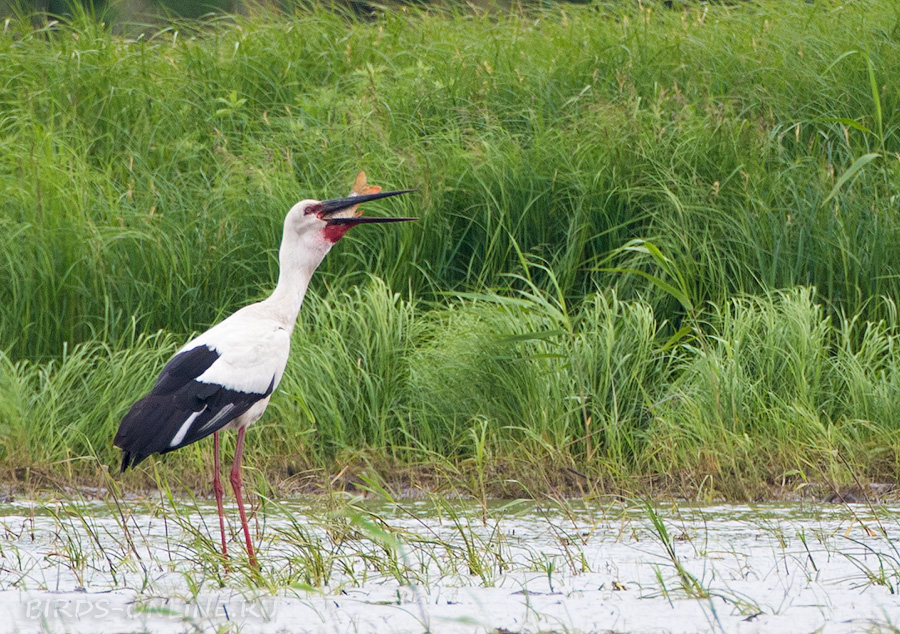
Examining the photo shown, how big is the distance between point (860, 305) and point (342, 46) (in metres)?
3.98

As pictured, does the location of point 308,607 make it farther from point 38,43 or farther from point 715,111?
point 38,43

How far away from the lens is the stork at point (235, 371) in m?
3.53

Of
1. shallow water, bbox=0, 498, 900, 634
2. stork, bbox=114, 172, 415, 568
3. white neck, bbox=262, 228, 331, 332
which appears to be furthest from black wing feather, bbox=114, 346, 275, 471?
white neck, bbox=262, 228, 331, 332

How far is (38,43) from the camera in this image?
823cm

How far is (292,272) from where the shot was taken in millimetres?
4121

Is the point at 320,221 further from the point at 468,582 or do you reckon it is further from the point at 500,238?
the point at 500,238

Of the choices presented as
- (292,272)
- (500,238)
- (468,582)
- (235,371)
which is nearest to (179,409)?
(235,371)

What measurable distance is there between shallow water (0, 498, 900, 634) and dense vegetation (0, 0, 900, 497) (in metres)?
0.62

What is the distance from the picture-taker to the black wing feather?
3.49 meters

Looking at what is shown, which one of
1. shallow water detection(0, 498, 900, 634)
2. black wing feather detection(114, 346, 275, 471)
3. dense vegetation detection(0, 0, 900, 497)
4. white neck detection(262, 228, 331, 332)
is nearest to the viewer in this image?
shallow water detection(0, 498, 900, 634)

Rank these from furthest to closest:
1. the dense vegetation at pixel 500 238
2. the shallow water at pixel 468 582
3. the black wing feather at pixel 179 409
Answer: the dense vegetation at pixel 500 238 < the black wing feather at pixel 179 409 < the shallow water at pixel 468 582

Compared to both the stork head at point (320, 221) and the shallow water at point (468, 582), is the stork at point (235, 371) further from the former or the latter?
the shallow water at point (468, 582)

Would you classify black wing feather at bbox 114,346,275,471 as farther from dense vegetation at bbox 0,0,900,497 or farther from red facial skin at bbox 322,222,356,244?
dense vegetation at bbox 0,0,900,497

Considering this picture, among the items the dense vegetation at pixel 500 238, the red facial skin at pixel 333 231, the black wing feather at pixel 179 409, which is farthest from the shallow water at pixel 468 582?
the red facial skin at pixel 333 231
